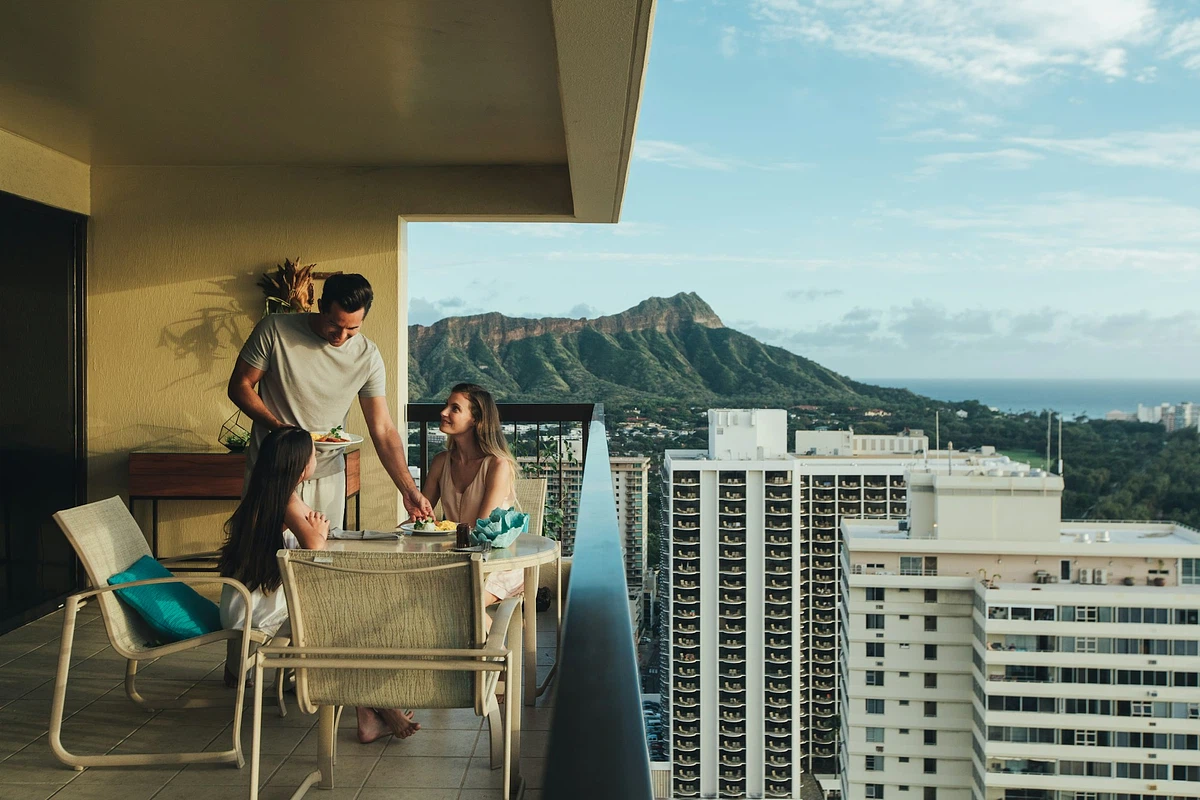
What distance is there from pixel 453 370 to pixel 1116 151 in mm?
31430

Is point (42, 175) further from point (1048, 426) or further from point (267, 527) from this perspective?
point (1048, 426)

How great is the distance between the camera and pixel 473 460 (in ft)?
12.2

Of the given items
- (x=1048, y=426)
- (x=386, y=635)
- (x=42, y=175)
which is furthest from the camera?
(x=1048, y=426)

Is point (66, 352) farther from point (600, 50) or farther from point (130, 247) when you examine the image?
point (600, 50)

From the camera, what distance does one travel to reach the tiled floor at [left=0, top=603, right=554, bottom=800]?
2.81 metres

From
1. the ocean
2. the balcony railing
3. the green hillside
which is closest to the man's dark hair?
the balcony railing

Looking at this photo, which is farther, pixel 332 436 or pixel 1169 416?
pixel 1169 416

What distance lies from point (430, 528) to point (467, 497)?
0.43 m

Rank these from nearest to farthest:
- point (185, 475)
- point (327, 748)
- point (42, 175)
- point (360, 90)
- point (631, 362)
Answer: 1. point (327, 748)
2. point (360, 90)
3. point (42, 175)
4. point (185, 475)
5. point (631, 362)

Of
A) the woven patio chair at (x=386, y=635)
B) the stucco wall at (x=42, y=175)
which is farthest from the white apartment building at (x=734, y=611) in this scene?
the woven patio chair at (x=386, y=635)

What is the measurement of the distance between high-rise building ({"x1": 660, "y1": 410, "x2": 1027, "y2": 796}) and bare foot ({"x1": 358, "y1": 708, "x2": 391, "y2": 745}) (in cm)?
1659

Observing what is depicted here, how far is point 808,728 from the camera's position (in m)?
20.8

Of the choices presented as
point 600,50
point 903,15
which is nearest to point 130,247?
point 600,50

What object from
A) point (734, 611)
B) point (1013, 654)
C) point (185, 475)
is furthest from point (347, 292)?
point (734, 611)
